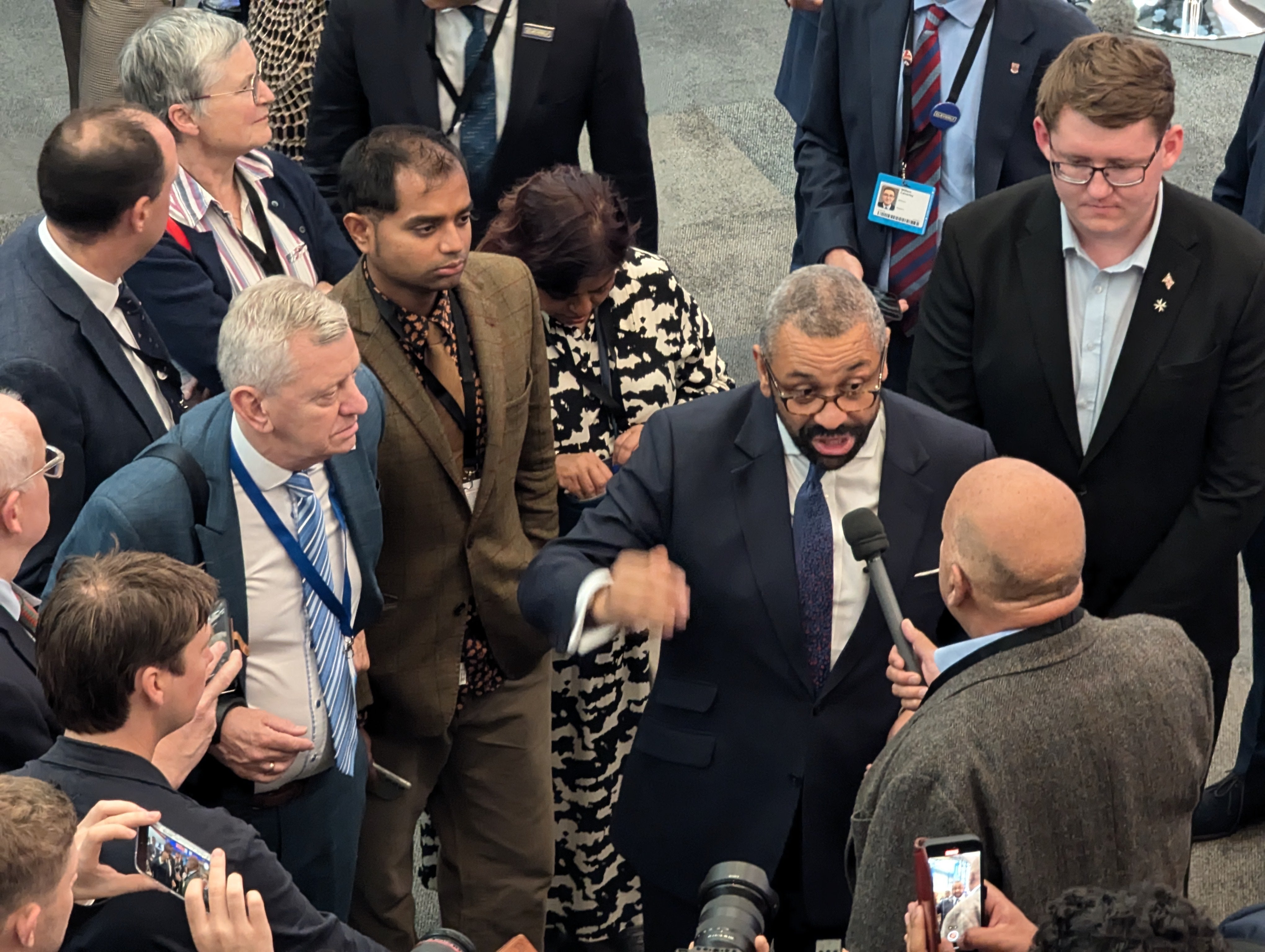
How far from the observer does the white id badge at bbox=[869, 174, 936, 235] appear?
3977 millimetres

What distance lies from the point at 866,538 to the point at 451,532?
3.51ft

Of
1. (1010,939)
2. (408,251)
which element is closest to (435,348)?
(408,251)

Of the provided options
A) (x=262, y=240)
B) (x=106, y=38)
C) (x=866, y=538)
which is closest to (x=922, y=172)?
(x=262, y=240)

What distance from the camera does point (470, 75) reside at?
408 cm

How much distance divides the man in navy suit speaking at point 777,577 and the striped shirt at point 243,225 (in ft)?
3.27

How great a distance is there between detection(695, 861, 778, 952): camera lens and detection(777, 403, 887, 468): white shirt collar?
0.77 m

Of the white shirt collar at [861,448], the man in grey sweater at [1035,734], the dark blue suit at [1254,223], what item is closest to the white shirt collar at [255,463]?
the white shirt collar at [861,448]

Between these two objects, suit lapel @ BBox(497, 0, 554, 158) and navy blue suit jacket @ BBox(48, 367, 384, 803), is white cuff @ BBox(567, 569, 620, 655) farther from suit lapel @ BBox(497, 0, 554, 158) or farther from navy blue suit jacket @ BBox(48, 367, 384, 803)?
suit lapel @ BBox(497, 0, 554, 158)

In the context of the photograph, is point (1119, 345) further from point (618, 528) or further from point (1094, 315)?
point (618, 528)

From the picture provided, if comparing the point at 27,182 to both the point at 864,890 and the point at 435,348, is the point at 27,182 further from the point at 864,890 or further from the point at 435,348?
the point at 864,890

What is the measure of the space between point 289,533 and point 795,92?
330 centimetres

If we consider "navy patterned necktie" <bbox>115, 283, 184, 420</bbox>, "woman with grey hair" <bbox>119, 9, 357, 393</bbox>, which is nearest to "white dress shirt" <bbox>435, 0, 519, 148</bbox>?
"woman with grey hair" <bbox>119, 9, 357, 393</bbox>

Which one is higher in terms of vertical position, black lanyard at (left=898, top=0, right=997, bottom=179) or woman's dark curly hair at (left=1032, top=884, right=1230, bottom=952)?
black lanyard at (left=898, top=0, right=997, bottom=179)

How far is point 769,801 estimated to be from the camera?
288 centimetres
